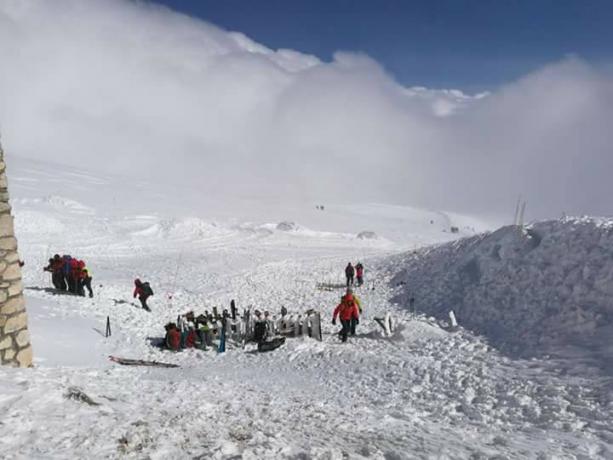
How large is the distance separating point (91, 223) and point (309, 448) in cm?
4826

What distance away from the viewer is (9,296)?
387 inches

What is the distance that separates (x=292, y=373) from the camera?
14.0 m

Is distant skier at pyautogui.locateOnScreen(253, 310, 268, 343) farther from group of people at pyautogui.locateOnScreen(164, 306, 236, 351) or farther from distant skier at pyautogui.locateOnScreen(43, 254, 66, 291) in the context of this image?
distant skier at pyautogui.locateOnScreen(43, 254, 66, 291)

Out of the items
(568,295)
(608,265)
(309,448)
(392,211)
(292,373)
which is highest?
(392,211)

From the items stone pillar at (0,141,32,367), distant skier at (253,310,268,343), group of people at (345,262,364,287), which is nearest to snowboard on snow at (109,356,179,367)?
distant skier at (253,310,268,343)

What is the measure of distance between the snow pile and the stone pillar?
12.5 m

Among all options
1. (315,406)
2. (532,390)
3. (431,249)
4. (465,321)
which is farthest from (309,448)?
(431,249)

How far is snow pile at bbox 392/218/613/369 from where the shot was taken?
14.3m

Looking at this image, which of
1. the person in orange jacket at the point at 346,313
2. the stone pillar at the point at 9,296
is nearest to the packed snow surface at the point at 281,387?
the person in orange jacket at the point at 346,313

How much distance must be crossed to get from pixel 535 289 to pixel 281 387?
411 inches

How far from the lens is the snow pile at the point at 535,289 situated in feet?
46.9

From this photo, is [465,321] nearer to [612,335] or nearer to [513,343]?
[513,343]

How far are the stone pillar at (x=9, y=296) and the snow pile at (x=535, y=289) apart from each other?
1247cm

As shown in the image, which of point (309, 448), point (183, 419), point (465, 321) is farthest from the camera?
point (465, 321)
